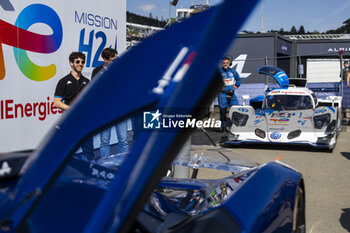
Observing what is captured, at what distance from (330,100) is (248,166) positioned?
6.46 m

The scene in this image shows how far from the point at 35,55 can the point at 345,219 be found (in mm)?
4269

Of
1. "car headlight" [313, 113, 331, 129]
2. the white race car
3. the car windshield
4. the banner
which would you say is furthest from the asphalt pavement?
the banner

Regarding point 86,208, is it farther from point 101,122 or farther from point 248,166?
point 248,166

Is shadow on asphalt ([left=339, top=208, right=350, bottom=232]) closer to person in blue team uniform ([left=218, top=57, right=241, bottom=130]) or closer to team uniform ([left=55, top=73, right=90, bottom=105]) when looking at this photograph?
team uniform ([left=55, top=73, right=90, bottom=105])

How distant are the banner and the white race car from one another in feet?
10.4

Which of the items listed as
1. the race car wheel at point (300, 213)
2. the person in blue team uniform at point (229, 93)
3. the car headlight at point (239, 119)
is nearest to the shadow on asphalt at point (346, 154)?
the car headlight at point (239, 119)

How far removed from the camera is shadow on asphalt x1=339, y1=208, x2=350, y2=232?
10.1ft

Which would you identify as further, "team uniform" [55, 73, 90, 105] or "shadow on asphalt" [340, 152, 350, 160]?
"shadow on asphalt" [340, 152, 350, 160]

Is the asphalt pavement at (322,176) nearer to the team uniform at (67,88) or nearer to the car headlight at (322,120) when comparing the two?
the car headlight at (322,120)

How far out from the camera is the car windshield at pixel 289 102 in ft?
22.9

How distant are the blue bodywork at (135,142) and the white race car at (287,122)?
5.72 metres

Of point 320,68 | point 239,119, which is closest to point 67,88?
point 239,119

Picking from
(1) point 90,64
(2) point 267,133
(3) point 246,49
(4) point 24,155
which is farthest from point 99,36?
(3) point 246,49

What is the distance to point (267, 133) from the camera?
649 cm
